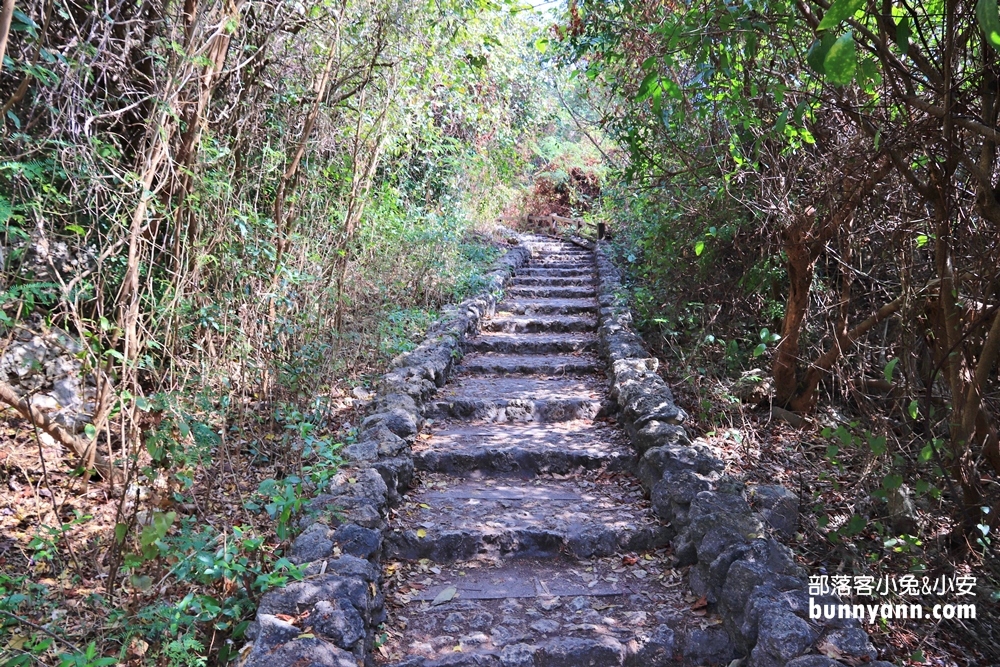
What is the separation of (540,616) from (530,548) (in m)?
0.50

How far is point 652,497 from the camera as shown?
143 inches

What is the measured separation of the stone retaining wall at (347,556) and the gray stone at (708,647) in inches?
49.2

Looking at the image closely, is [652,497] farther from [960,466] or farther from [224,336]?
[224,336]

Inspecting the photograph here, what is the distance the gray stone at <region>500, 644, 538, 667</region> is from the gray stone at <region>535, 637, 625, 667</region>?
0.09ft

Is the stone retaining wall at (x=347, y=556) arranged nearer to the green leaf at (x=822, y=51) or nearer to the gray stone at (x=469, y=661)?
the gray stone at (x=469, y=661)

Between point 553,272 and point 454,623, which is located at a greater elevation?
point 553,272

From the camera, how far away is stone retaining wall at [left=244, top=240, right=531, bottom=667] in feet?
7.42

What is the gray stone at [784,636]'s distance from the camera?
2271 millimetres

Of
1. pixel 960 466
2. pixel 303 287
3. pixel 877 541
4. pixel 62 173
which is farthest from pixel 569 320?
pixel 62 173

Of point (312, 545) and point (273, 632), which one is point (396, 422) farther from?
point (273, 632)

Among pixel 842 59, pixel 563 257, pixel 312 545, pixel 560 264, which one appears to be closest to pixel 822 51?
pixel 842 59

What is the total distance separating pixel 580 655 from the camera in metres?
2.58

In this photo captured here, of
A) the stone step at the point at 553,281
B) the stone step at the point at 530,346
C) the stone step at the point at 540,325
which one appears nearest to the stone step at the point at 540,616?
the stone step at the point at 530,346

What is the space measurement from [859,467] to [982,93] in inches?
94.1
